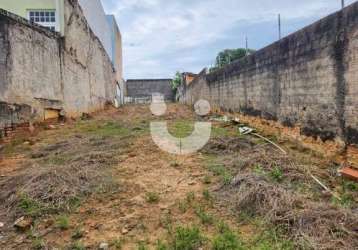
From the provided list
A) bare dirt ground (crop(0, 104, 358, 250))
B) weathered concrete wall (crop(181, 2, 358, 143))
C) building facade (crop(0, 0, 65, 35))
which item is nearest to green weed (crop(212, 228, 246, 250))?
bare dirt ground (crop(0, 104, 358, 250))

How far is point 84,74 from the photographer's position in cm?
1245

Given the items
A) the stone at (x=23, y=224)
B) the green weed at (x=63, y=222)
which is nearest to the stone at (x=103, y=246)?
the green weed at (x=63, y=222)

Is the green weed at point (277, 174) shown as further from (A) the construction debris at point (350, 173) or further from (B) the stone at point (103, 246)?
(B) the stone at point (103, 246)

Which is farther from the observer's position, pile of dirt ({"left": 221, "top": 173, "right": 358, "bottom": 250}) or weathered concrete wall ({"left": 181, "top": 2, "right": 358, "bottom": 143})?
weathered concrete wall ({"left": 181, "top": 2, "right": 358, "bottom": 143})

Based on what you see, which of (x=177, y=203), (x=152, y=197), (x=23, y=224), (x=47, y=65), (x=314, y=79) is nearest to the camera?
(x=23, y=224)

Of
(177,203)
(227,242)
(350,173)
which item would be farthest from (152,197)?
(350,173)

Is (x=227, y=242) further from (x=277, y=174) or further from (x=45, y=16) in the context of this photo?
(x=45, y=16)

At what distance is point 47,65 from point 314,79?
273 inches

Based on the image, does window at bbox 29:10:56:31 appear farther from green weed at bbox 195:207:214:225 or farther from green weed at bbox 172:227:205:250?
green weed at bbox 172:227:205:250

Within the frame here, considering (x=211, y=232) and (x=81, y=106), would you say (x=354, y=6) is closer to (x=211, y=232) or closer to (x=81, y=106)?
(x=211, y=232)

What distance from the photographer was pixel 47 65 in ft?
27.3

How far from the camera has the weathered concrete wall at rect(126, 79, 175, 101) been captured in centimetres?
3922

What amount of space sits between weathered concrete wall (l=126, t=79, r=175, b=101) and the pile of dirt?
119ft

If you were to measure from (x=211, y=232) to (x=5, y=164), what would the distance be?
13.1 ft
